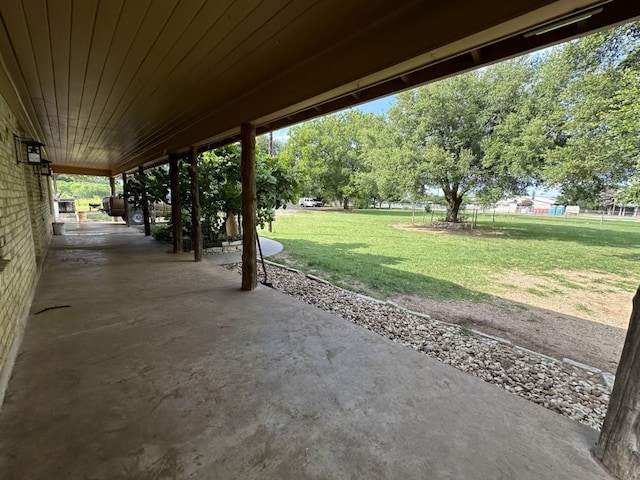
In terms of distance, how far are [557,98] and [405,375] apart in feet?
44.7

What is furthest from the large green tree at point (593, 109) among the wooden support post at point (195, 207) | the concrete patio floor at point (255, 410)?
the wooden support post at point (195, 207)

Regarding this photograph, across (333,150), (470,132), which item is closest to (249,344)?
(470,132)

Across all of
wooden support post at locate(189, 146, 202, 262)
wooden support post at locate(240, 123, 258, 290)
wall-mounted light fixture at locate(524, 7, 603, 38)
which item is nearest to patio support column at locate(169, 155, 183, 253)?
wooden support post at locate(189, 146, 202, 262)

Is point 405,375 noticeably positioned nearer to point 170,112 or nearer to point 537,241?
point 170,112

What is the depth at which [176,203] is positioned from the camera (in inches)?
244

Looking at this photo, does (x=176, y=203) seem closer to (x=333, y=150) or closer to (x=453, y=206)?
(x=453, y=206)

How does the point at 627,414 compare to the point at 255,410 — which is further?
the point at 255,410

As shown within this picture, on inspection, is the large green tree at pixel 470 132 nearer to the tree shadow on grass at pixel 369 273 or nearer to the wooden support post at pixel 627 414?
the tree shadow on grass at pixel 369 273

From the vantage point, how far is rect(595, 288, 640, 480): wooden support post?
1208 millimetres

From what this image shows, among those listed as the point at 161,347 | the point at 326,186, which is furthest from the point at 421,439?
the point at 326,186

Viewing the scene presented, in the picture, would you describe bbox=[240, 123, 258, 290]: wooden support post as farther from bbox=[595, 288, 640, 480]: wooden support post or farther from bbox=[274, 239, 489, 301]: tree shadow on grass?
bbox=[595, 288, 640, 480]: wooden support post

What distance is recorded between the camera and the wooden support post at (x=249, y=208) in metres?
3.73

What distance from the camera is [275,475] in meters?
1.31

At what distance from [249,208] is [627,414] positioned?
11.7ft
